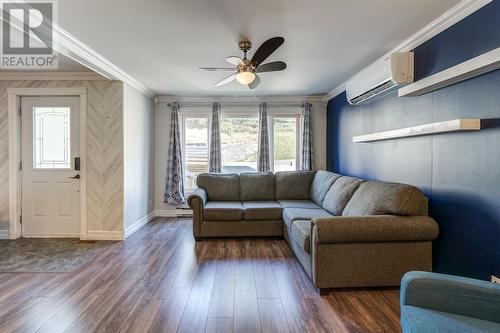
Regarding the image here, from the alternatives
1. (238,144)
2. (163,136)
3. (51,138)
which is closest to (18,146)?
(51,138)

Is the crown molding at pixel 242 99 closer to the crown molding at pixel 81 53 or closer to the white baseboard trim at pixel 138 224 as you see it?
the crown molding at pixel 81 53

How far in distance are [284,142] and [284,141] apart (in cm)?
2

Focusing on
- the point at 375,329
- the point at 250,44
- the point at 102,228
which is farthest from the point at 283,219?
the point at 102,228

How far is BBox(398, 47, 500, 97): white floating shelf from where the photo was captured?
1854 millimetres

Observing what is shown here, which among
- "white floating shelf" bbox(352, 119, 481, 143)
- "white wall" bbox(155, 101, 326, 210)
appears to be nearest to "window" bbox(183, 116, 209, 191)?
"white wall" bbox(155, 101, 326, 210)

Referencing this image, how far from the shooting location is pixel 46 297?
2.46 meters

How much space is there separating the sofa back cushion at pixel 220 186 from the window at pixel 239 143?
80cm

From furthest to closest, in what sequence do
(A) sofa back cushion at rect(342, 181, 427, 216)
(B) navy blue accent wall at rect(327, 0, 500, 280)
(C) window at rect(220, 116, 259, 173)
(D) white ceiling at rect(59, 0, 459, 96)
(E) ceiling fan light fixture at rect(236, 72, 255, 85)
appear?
(C) window at rect(220, 116, 259, 173)
(E) ceiling fan light fixture at rect(236, 72, 255, 85)
(A) sofa back cushion at rect(342, 181, 427, 216)
(D) white ceiling at rect(59, 0, 459, 96)
(B) navy blue accent wall at rect(327, 0, 500, 280)

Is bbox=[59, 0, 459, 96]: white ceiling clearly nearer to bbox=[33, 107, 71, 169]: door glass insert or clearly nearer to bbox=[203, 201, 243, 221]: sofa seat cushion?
bbox=[33, 107, 71, 169]: door glass insert

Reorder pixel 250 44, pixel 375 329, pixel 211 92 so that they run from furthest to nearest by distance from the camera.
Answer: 1. pixel 211 92
2. pixel 250 44
3. pixel 375 329

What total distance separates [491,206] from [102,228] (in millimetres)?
4594

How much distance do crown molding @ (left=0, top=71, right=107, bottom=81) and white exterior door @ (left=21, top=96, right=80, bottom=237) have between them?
289 millimetres

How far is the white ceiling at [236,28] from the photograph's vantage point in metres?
2.22

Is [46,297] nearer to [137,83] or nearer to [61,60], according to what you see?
[61,60]
